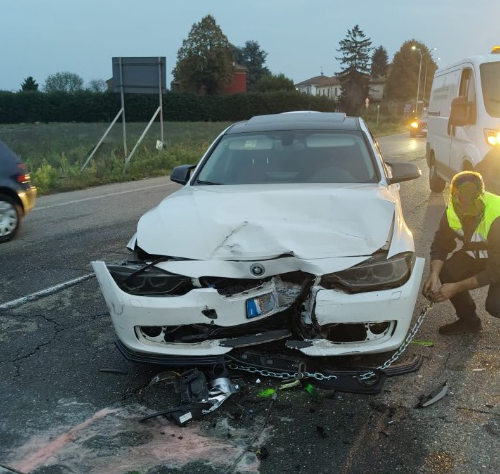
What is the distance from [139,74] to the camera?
19484 mm

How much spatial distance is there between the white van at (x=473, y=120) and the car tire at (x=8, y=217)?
614 centimetres

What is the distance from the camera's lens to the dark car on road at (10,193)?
793 cm

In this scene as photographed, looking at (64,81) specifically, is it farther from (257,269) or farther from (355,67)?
(257,269)

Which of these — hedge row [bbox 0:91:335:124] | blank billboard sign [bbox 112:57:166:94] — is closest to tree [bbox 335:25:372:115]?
hedge row [bbox 0:91:335:124]

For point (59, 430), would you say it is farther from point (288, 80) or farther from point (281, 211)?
point (288, 80)

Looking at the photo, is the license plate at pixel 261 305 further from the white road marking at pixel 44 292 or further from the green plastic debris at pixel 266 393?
the white road marking at pixel 44 292

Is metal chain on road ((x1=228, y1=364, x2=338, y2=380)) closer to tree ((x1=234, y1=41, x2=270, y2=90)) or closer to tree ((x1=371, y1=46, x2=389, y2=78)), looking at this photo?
tree ((x1=234, y1=41, x2=270, y2=90))

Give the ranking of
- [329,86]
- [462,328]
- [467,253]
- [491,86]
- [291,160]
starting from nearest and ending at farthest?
[467,253]
[462,328]
[291,160]
[491,86]
[329,86]

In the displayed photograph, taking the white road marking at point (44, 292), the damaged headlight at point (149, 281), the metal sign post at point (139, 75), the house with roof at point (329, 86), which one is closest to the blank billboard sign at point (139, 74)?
the metal sign post at point (139, 75)

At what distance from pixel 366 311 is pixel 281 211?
0.95m

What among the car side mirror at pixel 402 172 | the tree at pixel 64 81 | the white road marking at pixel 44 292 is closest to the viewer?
the car side mirror at pixel 402 172

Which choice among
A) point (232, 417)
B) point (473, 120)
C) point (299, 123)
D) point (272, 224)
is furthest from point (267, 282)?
point (473, 120)

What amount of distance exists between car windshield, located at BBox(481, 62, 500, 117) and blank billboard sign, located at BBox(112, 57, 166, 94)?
41.7 ft

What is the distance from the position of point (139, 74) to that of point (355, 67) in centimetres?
9085
